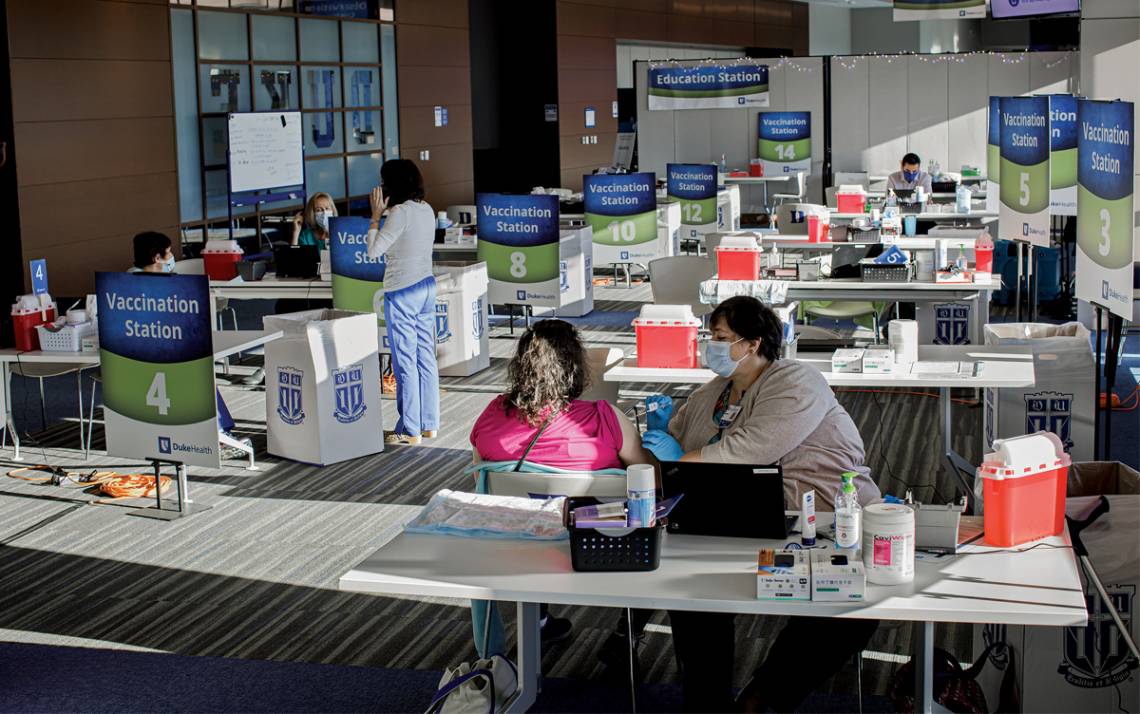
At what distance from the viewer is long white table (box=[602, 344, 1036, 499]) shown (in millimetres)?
5539

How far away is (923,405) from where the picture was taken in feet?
26.8

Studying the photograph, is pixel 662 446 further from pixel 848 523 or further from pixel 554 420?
pixel 848 523

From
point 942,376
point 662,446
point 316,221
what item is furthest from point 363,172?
point 662,446

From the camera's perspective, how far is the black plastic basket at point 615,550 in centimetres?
333

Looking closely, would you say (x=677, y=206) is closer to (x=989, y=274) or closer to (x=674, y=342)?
(x=989, y=274)

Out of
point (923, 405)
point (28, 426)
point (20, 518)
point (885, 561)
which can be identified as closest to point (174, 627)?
point (20, 518)

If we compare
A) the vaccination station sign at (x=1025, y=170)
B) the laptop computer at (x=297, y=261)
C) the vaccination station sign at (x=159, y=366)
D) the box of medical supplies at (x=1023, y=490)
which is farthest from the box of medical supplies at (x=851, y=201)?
the box of medical supplies at (x=1023, y=490)

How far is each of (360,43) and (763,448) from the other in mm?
11951

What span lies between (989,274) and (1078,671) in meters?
4.65

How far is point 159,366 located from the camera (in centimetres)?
593

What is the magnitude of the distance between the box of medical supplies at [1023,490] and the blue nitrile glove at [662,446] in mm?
1117

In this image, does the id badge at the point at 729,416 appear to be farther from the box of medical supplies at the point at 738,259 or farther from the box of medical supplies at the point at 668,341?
the box of medical supplies at the point at 738,259

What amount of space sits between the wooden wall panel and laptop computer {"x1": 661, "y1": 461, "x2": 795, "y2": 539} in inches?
318

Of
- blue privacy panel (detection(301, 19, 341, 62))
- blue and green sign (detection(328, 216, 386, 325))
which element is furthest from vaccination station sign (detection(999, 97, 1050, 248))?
blue privacy panel (detection(301, 19, 341, 62))
